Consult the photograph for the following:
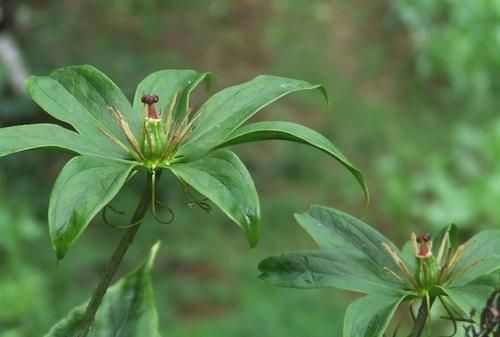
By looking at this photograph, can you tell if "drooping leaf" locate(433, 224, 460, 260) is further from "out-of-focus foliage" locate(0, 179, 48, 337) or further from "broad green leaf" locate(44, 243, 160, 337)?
"out-of-focus foliage" locate(0, 179, 48, 337)

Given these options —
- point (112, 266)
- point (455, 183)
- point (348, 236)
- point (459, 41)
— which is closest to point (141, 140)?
point (112, 266)

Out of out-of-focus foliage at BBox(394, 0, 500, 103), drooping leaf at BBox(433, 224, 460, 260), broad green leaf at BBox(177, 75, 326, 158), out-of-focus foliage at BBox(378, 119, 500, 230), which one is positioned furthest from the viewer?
out-of-focus foliage at BBox(394, 0, 500, 103)

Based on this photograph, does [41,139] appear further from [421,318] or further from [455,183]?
[455,183]

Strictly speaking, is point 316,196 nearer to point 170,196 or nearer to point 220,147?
point 170,196

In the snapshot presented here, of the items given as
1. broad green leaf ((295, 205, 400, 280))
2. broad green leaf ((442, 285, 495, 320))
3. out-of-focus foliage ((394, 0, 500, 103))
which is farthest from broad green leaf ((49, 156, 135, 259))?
out-of-focus foliage ((394, 0, 500, 103))

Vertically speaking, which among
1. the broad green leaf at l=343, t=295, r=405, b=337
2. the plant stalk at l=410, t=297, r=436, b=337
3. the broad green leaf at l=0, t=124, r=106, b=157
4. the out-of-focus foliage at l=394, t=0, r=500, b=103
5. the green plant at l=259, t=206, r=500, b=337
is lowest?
the out-of-focus foliage at l=394, t=0, r=500, b=103

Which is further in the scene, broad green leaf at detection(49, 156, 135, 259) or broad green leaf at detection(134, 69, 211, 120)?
broad green leaf at detection(134, 69, 211, 120)
